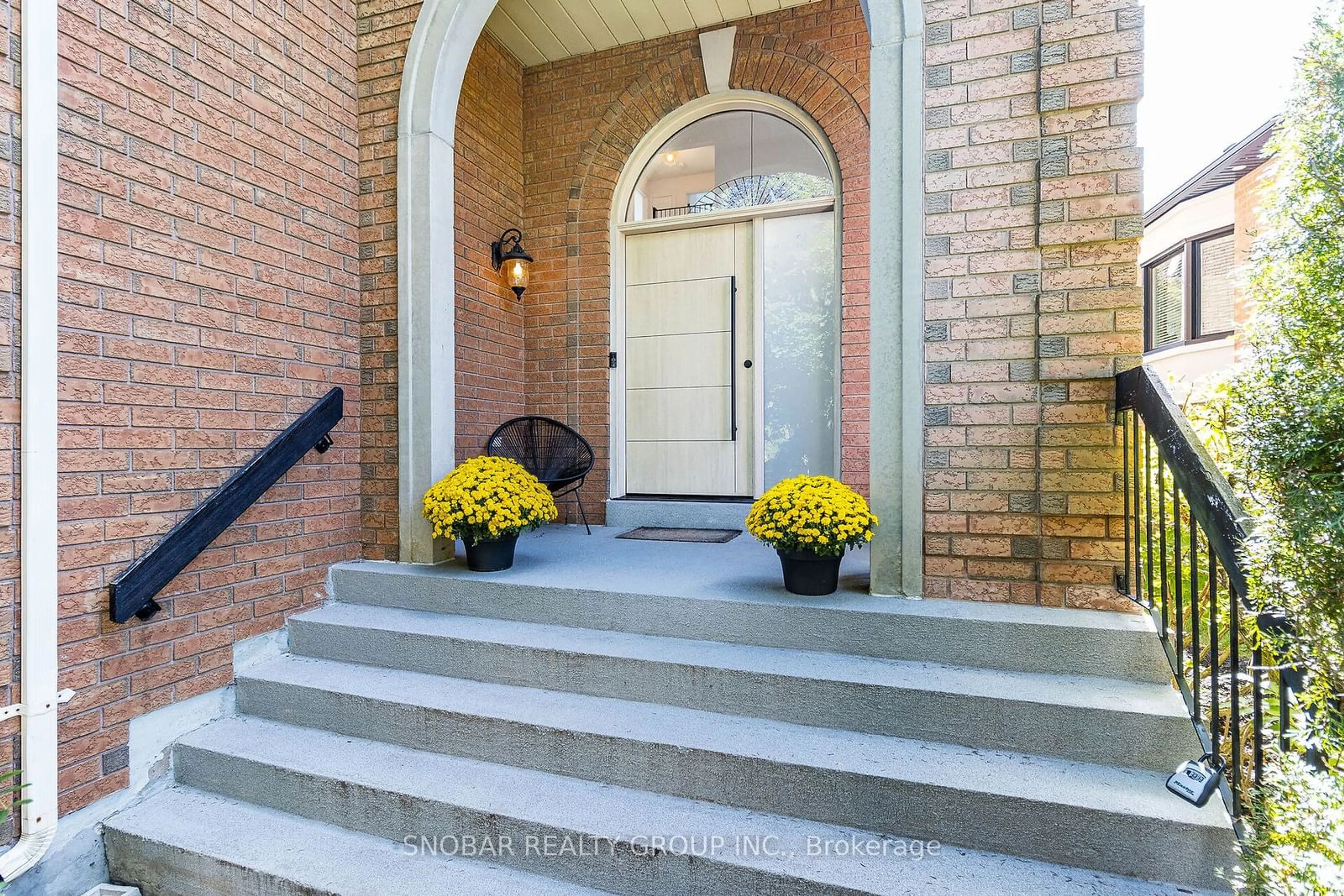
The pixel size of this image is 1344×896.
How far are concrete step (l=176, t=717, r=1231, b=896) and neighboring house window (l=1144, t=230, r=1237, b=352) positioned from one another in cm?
664

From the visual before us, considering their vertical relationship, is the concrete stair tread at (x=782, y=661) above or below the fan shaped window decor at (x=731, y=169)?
below

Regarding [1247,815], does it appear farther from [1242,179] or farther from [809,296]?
[1242,179]

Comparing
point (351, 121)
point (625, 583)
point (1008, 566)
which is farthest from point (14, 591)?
point (1008, 566)

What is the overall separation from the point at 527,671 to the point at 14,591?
138cm

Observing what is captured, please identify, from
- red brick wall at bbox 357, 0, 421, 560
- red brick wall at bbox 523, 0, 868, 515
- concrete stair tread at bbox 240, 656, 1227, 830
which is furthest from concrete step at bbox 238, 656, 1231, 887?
red brick wall at bbox 523, 0, 868, 515

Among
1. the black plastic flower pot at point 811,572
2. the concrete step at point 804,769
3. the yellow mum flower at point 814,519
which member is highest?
the yellow mum flower at point 814,519

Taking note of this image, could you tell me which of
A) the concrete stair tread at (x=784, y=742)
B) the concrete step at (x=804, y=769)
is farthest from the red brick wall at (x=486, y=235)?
the concrete step at (x=804, y=769)

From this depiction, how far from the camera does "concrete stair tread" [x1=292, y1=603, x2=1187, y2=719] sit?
1.74 meters

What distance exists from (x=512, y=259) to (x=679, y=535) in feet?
6.68

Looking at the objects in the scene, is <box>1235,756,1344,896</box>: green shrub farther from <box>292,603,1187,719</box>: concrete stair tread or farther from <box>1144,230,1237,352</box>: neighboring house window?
<box>1144,230,1237,352</box>: neighboring house window

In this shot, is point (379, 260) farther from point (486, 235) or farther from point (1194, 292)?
point (1194, 292)

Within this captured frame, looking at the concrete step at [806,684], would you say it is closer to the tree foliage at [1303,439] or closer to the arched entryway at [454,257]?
the tree foliage at [1303,439]

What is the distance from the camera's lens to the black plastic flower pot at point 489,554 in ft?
8.66

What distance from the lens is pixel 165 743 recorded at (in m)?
2.08
